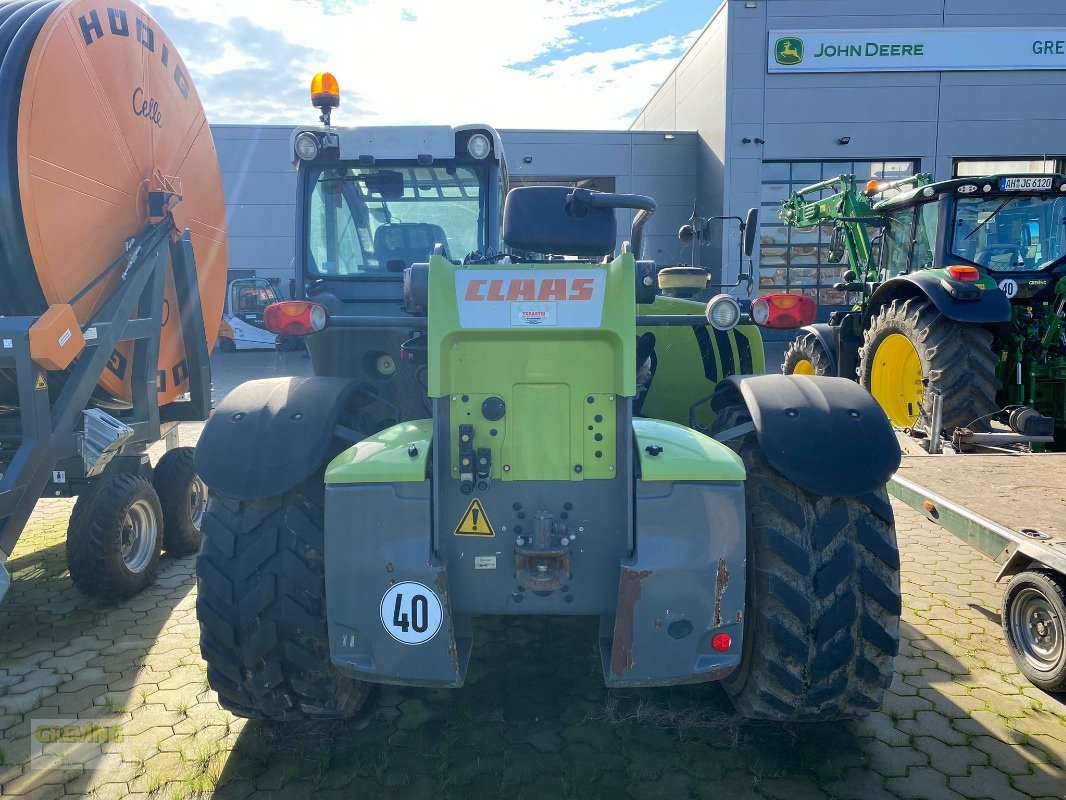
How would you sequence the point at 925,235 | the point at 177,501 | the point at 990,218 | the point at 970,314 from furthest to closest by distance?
the point at 925,235 → the point at 990,218 → the point at 970,314 → the point at 177,501

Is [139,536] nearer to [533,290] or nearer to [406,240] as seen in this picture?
[406,240]

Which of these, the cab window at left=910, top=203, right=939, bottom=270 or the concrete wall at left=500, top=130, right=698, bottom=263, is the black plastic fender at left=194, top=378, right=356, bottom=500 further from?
the concrete wall at left=500, top=130, right=698, bottom=263

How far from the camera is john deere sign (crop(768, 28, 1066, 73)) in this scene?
1838 centimetres

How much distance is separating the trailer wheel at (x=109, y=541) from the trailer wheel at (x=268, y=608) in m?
1.88

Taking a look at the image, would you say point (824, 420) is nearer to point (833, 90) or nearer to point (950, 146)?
point (833, 90)

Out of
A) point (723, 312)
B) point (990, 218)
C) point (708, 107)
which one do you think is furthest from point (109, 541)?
point (708, 107)

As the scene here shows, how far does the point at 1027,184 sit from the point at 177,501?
756 centimetres

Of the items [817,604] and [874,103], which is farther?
[874,103]

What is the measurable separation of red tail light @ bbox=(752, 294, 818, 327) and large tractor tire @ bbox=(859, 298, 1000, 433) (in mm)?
3781

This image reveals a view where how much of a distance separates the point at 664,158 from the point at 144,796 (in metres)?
21.3

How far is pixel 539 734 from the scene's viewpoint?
2.89 metres

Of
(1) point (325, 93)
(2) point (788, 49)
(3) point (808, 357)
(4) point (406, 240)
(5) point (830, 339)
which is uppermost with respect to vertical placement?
(2) point (788, 49)

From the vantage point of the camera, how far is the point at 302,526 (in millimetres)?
2619

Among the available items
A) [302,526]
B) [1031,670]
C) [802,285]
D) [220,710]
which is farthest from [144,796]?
[802,285]
